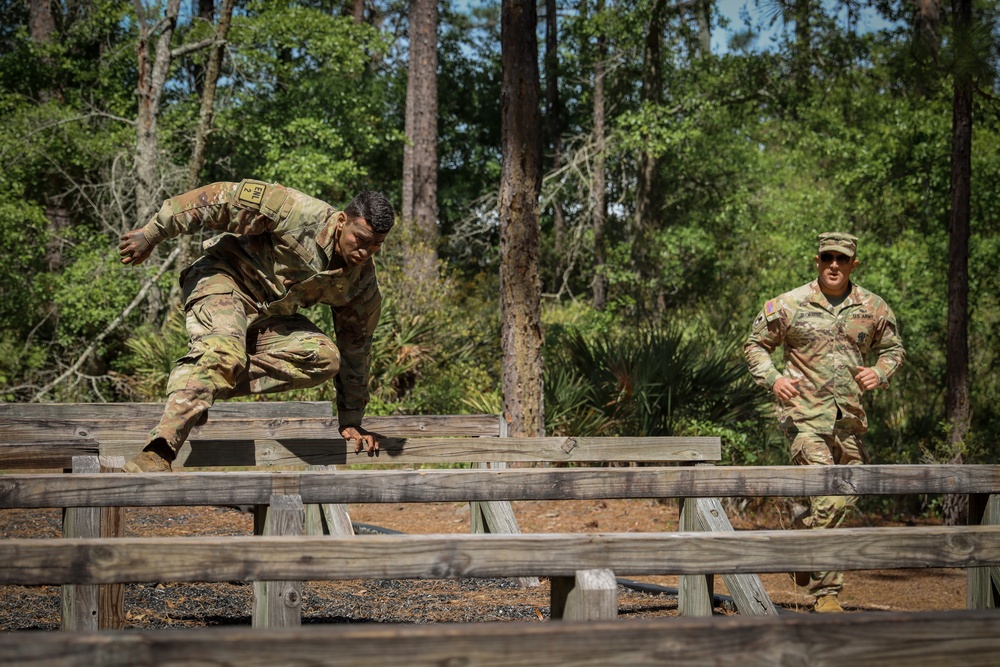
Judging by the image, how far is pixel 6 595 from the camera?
19.9ft

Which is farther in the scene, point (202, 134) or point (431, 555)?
point (202, 134)

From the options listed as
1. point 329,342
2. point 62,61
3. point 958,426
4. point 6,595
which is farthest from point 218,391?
point 62,61

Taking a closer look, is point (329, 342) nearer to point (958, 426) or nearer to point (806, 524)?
point (806, 524)

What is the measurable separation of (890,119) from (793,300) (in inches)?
606

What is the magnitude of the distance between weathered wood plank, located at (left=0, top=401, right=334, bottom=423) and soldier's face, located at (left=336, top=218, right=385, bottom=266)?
128 inches

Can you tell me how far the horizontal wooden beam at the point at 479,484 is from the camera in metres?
3.69

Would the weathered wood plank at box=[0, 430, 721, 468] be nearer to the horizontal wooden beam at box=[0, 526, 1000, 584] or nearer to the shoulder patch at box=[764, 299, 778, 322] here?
the shoulder patch at box=[764, 299, 778, 322]

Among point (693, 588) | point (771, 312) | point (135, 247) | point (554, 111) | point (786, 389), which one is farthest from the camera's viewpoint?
point (554, 111)

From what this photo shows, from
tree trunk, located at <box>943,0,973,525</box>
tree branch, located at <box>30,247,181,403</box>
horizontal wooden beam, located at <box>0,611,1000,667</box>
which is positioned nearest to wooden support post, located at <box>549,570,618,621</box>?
horizontal wooden beam, located at <box>0,611,1000,667</box>

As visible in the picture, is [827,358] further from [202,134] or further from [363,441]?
[202,134]

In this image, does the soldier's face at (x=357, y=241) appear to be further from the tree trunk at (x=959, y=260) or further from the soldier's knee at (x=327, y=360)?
the tree trunk at (x=959, y=260)

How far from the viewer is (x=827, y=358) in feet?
21.8

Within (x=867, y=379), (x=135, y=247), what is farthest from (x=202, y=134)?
(x=867, y=379)

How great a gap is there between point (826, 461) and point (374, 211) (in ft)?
10.2
